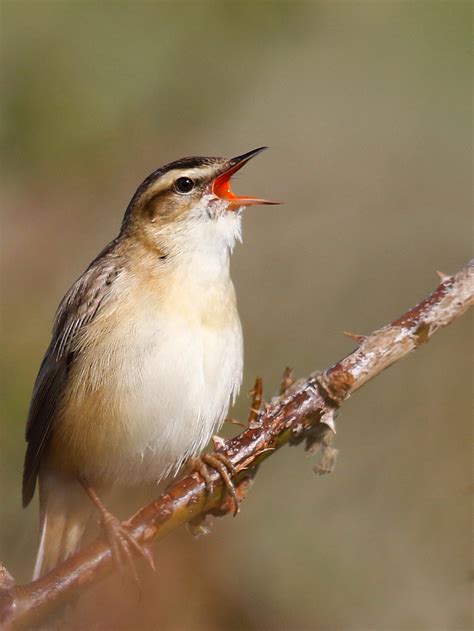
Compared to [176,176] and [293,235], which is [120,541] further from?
[293,235]

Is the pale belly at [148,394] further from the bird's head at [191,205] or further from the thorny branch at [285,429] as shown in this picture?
the thorny branch at [285,429]

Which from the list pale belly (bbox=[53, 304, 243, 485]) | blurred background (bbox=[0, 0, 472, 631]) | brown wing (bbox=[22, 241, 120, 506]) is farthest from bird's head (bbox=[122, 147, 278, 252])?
blurred background (bbox=[0, 0, 472, 631])

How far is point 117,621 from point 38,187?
3.65 metres

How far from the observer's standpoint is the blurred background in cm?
437

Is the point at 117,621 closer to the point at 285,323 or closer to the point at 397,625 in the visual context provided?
the point at 397,625

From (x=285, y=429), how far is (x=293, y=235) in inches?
A: 151

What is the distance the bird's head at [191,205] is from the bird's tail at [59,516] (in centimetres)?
129

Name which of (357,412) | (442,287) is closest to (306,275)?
(357,412)

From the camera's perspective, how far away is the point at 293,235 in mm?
6539

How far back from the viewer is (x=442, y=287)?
2803 mm

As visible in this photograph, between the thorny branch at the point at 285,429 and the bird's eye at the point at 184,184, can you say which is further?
the bird's eye at the point at 184,184

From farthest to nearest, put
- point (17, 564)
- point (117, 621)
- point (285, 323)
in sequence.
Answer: point (285, 323)
point (17, 564)
point (117, 621)

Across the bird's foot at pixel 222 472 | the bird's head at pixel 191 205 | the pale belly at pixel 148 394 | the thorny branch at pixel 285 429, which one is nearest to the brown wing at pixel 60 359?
the pale belly at pixel 148 394

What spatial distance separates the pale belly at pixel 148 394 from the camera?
3818mm
